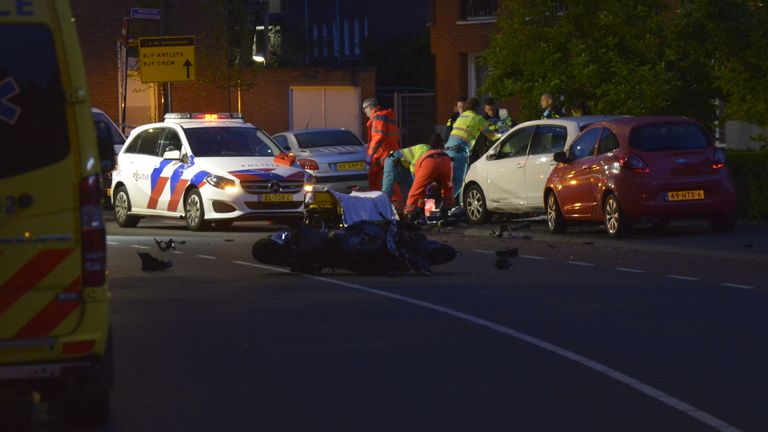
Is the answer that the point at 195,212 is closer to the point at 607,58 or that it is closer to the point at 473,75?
the point at 607,58

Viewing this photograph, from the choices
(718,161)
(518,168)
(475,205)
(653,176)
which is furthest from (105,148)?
(475,205)

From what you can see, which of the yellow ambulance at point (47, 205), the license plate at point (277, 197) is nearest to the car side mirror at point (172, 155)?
the license plate at point (277, 197)

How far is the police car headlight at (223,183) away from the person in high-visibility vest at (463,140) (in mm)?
4045

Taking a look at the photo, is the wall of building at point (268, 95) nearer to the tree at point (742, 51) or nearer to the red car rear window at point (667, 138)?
the tree at point (742, 51)

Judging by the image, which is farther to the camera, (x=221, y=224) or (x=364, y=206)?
(x=221, y=224)

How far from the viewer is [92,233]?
7801mm

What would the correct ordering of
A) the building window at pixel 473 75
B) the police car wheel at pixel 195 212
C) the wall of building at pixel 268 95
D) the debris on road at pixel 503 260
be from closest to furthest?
the debris on road at pixel 503 260 → the police car wheel at pixel 195 212 → the building window at pixel 473 75 → the wall of building at pixel 268 95

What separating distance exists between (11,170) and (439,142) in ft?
57.8

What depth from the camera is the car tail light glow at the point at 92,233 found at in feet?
25.5

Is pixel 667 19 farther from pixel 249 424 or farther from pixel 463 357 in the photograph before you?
pixel 249 424

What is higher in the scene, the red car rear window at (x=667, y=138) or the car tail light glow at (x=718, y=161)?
the red car rear window at (x=667, y=138)

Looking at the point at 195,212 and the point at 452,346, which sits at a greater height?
the point at 195,212

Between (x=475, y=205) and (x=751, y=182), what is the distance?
4.21 meters

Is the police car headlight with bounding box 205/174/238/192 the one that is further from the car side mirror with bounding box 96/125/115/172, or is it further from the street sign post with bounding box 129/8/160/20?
the car side mirror with bounding box 96/125/115/172
